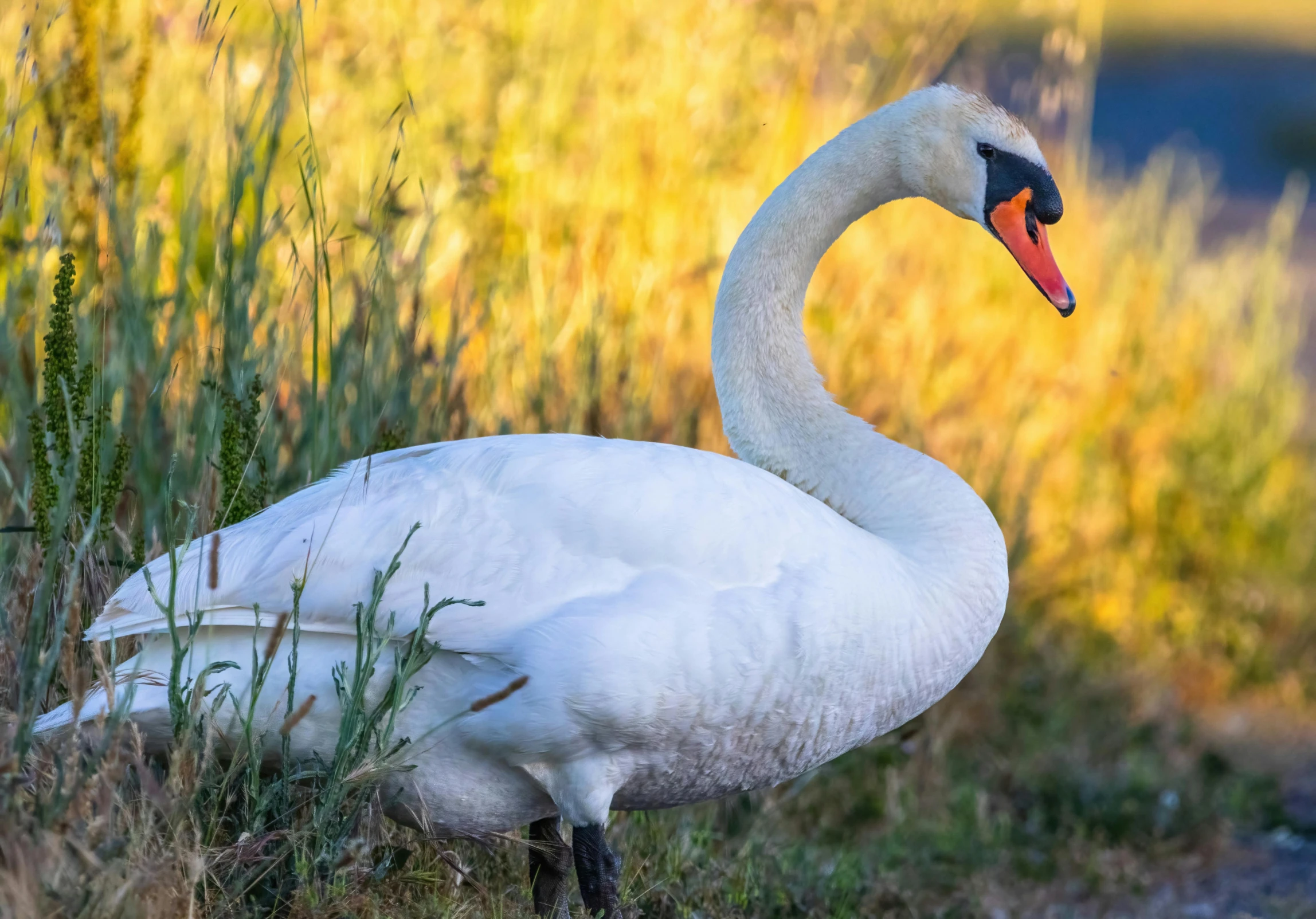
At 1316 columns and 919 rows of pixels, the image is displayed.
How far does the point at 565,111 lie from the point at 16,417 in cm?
306

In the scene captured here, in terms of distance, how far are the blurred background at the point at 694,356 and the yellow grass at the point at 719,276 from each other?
2cm

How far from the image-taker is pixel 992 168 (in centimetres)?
339

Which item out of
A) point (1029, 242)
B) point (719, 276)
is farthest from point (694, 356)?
point (1029, 242)

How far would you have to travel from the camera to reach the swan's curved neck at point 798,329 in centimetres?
331

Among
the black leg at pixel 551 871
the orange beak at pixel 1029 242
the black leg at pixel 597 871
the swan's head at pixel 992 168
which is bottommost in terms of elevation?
the black leg at pixel 551 871

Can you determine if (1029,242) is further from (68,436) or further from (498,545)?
(68,436)

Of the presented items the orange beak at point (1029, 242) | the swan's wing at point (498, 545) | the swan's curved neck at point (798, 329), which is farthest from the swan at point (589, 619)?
the orange beak at point (1029, 242)

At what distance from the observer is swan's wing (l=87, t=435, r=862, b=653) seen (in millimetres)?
2701

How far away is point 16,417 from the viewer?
3.47 meters

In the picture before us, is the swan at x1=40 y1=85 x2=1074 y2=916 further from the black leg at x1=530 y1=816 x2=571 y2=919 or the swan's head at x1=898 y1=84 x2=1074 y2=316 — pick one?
the swan's head at x1=898 y1=84 x2=1074 y2=316

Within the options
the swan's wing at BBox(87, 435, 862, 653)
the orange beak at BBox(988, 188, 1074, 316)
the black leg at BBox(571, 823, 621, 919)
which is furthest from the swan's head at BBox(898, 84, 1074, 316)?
the black leg at BBox(571, 823, 621, 919)

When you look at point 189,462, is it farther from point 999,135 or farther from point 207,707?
point 999,135

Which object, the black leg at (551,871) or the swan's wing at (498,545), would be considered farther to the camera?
the black leg at (551,871)

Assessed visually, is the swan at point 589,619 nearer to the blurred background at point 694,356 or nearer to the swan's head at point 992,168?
the blurred background at point 694,356
